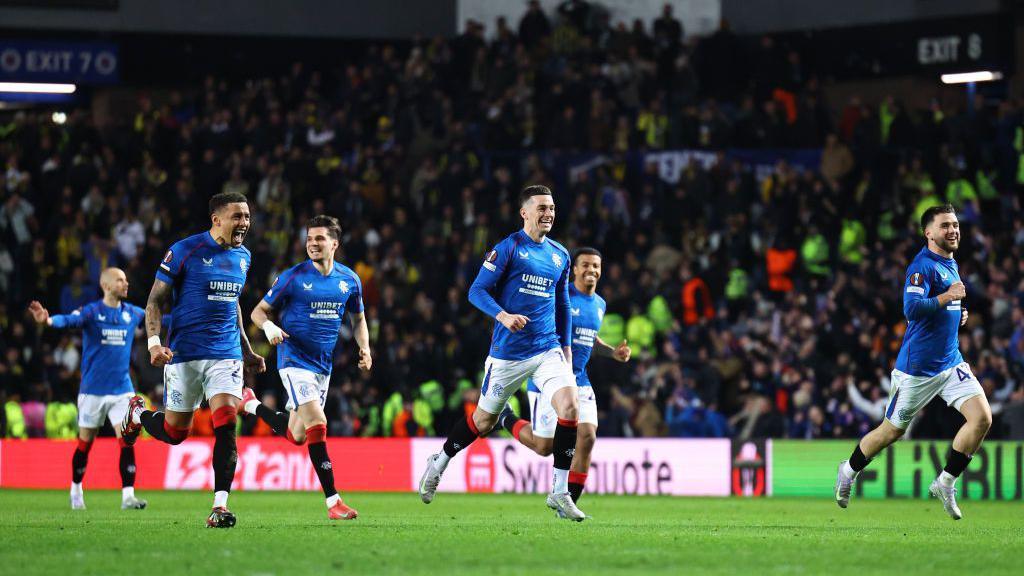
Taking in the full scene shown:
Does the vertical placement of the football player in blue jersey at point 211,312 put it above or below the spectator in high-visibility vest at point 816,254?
below

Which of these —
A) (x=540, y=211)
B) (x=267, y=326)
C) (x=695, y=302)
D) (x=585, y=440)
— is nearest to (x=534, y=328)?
(x=540, y=211)

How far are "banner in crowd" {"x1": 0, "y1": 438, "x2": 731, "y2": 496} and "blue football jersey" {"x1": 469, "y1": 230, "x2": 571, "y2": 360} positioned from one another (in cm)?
941

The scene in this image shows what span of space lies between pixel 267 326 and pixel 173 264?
1013mm

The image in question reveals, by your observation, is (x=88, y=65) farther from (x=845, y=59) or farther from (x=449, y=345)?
(x=845, y=59)

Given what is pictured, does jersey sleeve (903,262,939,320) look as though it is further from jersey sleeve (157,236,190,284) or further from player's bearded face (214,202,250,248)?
jersey sleeve (157,236,190,284)

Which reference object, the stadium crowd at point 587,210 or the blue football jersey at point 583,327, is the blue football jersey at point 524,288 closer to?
the blue football jersey at point 583,327

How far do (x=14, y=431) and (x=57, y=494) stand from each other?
16.2ft

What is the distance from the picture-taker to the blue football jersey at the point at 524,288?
43.9 feet

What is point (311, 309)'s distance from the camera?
14047 mm

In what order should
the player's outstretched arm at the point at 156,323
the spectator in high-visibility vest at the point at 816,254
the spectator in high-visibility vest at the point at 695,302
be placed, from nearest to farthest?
the player's outstretched arm at the point at 156,323 → the spectator in high-visibility vest at the point at 695,302 → the spectator in high-visibility vest at the point at 816,254

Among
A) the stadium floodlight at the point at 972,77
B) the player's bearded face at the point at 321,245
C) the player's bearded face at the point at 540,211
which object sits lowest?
the player's bearded face at the point at 321,245

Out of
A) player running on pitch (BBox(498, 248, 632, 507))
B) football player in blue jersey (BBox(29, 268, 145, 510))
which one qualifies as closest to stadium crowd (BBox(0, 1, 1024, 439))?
football player in blue jersey (BBox(29, 268, 145, 510))

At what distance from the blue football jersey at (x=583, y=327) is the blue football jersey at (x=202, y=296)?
3.82 metres

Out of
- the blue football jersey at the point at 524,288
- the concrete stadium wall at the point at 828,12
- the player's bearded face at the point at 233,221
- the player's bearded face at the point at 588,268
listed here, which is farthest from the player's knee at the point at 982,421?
the concrete stadium wall at the point at 828,12
